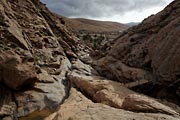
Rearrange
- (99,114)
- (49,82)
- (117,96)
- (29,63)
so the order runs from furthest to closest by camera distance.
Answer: (49,82) → (29,63) → (117,96) → (99,114)

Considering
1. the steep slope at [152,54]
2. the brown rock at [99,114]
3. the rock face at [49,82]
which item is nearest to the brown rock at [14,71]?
the rock face at [49,82]

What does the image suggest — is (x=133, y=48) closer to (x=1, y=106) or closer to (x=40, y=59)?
(x=40, y=59)

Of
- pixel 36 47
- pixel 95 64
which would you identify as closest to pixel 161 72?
pixel 95 64

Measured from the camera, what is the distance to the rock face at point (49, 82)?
14955 mm

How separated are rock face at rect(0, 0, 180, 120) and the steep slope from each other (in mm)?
435

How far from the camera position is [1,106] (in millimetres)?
19328

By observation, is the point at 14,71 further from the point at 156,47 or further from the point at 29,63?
the point at 156,47

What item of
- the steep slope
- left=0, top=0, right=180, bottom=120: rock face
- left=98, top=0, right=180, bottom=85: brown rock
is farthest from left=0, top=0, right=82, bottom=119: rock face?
left=98, top=0, right=180, bottom=85: brown rock

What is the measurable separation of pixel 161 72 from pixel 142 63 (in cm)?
296

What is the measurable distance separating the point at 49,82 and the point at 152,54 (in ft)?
24.3

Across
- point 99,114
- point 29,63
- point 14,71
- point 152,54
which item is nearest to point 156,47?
point 152,54

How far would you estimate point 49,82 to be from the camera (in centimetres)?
2205

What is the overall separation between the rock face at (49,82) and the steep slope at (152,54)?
17.1 inches

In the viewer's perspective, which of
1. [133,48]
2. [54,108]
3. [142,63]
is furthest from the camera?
[133,48]
